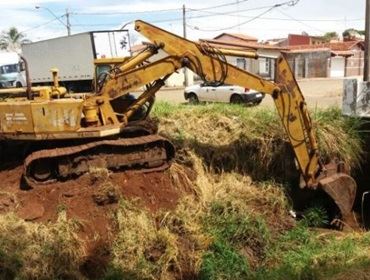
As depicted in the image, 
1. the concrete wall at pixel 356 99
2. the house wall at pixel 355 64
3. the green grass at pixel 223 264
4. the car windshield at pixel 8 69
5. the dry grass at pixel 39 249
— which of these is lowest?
the house wall at pixel 355 64

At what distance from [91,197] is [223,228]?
215 cm

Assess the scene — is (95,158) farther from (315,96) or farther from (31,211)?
(315,96)

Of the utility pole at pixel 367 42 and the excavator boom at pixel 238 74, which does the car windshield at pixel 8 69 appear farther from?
the excavator boom at pixel 238 74

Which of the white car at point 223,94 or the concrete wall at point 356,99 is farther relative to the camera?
the white car at point 223,94

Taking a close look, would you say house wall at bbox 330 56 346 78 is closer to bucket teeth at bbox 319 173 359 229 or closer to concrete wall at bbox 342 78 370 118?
concrete wall at bbox 342 78 370 118

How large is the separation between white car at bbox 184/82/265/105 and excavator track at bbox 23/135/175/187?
12863mm

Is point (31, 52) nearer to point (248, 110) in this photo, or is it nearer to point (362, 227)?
point (248, 110)

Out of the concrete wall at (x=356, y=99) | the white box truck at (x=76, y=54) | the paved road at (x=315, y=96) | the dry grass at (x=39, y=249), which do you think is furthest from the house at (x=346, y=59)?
the dry grass at (x=39, y=249)

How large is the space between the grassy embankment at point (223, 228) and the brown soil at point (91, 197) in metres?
0.19

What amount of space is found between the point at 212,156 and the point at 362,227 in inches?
126

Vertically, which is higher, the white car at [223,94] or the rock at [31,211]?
the rock at [31,211]

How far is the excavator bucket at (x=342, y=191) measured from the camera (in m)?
9.90

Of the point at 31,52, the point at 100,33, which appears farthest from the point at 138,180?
the point at 31,52

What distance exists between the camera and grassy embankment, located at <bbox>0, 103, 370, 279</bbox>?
289 inches
